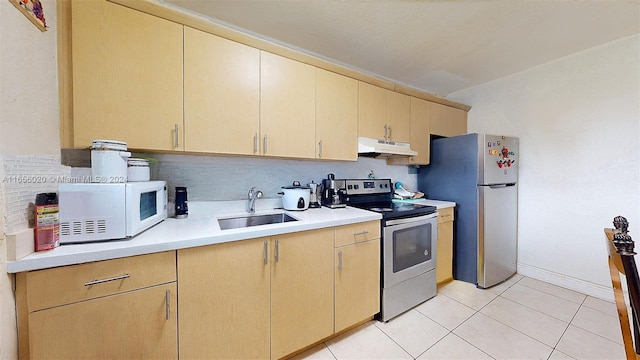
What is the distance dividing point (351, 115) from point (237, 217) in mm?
1309

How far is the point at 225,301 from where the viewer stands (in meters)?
1.12

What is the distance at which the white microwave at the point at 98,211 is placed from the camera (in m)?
0.90

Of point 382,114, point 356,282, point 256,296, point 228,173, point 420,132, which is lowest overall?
point 356,282

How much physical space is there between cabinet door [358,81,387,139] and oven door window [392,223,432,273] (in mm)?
951

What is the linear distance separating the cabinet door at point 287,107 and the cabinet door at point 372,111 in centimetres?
52

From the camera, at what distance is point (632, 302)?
52 cm

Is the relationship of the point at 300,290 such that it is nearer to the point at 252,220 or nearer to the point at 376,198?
the point at 252,220

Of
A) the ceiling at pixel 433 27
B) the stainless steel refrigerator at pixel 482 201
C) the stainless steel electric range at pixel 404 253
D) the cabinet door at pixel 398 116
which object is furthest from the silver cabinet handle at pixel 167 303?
the stainless steel refrigerator at pixel 482 201

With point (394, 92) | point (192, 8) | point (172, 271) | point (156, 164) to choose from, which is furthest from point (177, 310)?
point (394, 92)

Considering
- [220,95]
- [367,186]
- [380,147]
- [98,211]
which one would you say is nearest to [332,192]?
[367,186]

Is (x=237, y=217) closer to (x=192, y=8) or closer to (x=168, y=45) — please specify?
(x=168, y=45)

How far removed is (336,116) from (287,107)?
46cm

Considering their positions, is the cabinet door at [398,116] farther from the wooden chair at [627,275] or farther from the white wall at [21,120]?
the white wall at [21,120]

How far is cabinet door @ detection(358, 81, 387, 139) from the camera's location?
202 cm
